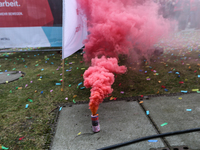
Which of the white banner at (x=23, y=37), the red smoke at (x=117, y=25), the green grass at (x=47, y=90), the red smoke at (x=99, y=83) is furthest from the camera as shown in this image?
the white banner at (x=23, y=37)

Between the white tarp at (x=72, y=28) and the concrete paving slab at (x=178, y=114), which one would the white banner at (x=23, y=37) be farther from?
the concrete paving slab at (x=178, y=114)

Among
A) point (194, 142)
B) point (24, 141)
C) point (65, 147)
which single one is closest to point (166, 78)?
point (194, 142)

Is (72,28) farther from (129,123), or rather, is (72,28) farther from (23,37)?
(23,37)

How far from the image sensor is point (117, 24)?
10.9 ft

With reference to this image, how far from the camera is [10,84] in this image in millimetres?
Answer: 3969

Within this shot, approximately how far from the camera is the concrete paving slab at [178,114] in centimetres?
189

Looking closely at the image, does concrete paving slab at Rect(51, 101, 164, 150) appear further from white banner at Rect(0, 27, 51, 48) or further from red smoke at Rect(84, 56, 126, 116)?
white banner at Rect(0, 27, 51, 48)

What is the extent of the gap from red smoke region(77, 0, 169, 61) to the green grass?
90 centimetres

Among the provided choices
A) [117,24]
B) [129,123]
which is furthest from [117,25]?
[129,123]

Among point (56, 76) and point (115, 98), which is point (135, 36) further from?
point (56, 76)

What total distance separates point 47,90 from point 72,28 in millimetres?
1570

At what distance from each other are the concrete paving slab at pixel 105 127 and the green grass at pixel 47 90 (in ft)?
0.89

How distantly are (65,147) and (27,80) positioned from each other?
289 cm

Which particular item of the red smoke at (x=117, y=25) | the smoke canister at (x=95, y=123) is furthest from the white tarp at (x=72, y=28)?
the smoke canister at (x=95, y=123)
